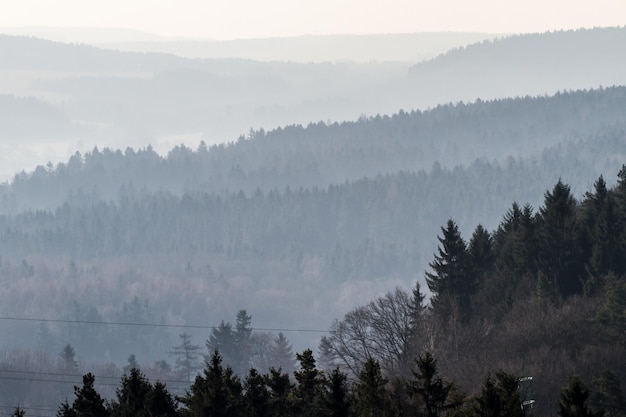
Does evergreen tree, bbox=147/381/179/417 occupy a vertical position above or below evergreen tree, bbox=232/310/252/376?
below

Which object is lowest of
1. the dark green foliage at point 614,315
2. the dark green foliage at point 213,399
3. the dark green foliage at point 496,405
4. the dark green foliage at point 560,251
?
the dark green foliage at point 496,405

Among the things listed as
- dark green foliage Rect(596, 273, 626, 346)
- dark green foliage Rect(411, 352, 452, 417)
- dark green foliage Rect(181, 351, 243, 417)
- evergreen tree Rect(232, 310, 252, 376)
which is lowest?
dark green foliage Rect(411, 352, 452, 417)

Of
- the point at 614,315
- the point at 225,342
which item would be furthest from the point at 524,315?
the point at 225,342

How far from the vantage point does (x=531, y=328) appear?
72125 mm

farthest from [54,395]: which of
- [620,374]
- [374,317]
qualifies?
[620,374]

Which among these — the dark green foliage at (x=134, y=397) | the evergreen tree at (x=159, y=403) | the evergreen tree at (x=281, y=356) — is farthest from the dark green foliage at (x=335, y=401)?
the evergreen tree at (x=281, y=356)

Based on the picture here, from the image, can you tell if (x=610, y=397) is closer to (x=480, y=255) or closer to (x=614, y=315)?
(x=614, y=315)

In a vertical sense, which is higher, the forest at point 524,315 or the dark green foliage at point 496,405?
the forest at point 524,315

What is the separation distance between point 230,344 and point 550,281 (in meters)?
60.2

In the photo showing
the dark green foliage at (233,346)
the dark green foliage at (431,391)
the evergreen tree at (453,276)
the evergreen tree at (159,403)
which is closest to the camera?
the dark green foliage at (431,391)

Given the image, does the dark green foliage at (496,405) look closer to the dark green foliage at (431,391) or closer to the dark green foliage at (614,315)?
the dark green foliage at (431,391)

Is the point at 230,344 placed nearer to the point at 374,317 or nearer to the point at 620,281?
the point at 374,317

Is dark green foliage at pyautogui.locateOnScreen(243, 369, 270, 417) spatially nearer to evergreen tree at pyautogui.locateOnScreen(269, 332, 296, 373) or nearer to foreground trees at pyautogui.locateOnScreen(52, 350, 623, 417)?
foreground trees at pyautogui.locateOnScreen(52, 350, 623, 417)

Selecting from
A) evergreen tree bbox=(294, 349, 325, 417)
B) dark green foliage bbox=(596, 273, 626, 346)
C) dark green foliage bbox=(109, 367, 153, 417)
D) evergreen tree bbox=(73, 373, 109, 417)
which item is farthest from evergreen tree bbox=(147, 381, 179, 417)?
dark green foliage bbox=(596, 273, 626, 346)
